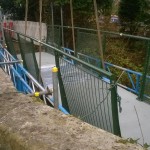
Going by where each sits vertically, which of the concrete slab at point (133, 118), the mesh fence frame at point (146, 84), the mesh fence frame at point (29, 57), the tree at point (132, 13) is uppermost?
the tree at point (132, 13)

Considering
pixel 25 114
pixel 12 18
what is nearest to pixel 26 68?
pixel 25 114

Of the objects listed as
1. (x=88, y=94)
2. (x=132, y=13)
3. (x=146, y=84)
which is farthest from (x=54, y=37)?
(x=88, y=94)

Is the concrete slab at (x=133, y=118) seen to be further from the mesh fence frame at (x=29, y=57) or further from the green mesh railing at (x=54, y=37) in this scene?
the green mesh railing at (x=54, y=37)

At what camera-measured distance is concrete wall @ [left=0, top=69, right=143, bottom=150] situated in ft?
5.28

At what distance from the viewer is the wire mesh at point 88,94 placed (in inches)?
105

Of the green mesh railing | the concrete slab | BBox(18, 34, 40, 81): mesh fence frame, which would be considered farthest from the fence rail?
the green mesh railing

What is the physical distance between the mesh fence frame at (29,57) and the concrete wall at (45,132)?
3.18 metres

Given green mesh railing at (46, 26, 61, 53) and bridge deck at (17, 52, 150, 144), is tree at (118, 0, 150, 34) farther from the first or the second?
bridge deck at (17, 52, 150, 144)

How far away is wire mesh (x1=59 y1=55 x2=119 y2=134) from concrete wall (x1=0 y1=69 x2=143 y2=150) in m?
0.64

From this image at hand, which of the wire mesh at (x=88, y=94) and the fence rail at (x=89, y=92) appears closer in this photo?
the fence rail at (x=89, y=92)

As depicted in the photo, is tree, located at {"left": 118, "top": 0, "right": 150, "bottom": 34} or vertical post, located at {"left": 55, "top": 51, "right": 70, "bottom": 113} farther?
tree, located at {"left": 118, "top": 0, "right": 150, "bottom": 34}

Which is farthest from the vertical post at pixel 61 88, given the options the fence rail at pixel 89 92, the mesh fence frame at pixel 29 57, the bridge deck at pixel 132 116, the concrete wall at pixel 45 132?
the concrete wall at pixel 45 132

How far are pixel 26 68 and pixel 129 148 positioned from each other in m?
4.69

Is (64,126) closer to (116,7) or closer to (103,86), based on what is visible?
(103,86)
